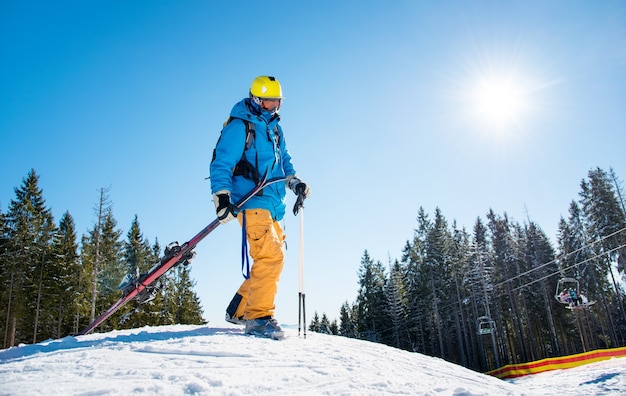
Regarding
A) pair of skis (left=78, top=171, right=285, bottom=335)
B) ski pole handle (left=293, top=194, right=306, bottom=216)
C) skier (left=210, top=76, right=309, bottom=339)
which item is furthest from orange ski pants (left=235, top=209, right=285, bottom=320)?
ski pole handle (left=293, top=194, right=306, bottom=216)

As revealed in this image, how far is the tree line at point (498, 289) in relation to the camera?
125 feet

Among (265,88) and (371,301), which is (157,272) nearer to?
(265,88)

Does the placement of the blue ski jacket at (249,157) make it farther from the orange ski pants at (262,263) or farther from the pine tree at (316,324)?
the pine tree at (316,324)

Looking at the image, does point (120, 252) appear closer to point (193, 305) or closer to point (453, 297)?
point (193, 305)

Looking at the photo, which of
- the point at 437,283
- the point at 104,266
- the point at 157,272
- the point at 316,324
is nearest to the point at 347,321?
the point at 316,324

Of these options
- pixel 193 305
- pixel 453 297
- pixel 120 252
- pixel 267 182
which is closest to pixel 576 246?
pixel 453 297

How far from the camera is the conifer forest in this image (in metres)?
29.5

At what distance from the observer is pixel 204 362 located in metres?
2.73

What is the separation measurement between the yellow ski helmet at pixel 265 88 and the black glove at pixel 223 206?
4.43ft

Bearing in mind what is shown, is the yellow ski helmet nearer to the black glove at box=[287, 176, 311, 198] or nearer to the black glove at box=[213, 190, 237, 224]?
the black glove at box=[287, 176, 311, 198]

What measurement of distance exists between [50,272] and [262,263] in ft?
104

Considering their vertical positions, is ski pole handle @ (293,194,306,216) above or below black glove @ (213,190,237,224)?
above

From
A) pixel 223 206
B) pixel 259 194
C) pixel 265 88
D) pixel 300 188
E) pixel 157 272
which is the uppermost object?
pixel 265 88

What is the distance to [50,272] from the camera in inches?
1170
